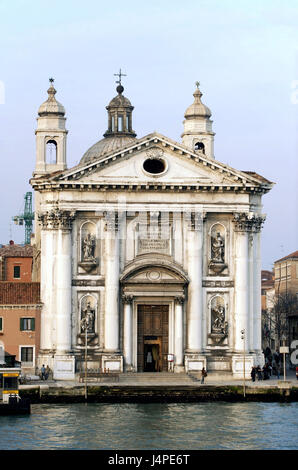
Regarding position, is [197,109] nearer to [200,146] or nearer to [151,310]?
[200,146]


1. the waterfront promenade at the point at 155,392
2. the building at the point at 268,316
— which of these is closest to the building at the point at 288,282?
the building at the point at 268,316

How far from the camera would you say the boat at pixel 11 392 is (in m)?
53.4

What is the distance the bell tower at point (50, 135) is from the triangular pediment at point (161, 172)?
27.0ft

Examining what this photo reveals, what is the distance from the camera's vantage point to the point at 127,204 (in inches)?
2514

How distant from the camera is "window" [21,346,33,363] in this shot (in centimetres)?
6456

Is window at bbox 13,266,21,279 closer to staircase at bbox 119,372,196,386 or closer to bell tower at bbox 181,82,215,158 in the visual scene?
bell tower at bbox 181,82,215,158

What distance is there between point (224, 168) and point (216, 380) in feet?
30.1

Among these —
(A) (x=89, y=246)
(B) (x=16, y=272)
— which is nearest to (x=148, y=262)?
(A) (x=89, y=246)

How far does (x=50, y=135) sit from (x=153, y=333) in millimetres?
12557

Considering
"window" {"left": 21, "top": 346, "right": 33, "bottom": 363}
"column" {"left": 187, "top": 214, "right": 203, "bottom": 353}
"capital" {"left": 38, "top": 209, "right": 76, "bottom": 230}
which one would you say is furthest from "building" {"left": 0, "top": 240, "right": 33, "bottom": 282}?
"column" {"left": 187, "top": 214, "right": 203, "bottom": 353}
